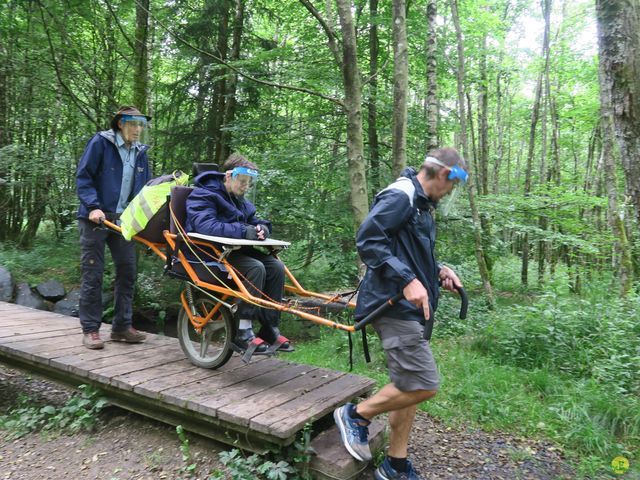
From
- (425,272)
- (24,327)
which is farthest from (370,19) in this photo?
(24,327)

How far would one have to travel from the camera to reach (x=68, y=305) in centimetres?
849

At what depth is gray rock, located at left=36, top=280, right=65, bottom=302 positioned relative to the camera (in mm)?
8594

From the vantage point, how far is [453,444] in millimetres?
3791

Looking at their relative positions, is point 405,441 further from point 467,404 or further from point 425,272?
point 467,404

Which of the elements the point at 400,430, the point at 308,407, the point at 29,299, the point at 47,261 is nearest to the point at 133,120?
the point at 308,407

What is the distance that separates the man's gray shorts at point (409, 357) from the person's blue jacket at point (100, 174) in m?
3.25

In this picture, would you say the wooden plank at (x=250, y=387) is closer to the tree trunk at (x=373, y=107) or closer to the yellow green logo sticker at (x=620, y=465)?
the yellow green logo sticker at (x=620, y=465)

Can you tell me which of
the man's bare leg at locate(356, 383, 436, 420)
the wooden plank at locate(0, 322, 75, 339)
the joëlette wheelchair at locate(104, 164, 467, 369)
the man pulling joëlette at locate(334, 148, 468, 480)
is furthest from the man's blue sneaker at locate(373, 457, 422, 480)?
the wooden plank at locate(0, 322, 75, 339)

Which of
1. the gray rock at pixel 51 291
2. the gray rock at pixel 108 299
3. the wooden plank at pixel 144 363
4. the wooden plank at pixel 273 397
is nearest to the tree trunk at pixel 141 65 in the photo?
the gray rock at pixel 108 299

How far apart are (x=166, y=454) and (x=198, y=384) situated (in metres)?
0.57

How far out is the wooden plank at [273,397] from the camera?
315 cm

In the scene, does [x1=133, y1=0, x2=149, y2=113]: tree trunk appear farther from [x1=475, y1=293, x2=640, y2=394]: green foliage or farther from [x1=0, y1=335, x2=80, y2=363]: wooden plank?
[x1=475, y1=293, x2=640, y2=394]: green foliage

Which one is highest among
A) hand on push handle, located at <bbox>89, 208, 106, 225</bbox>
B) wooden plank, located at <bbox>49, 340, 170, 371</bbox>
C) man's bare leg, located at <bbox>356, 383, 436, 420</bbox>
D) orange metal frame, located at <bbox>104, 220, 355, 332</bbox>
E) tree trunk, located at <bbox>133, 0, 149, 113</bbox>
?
tree trunk, located at <bbox>133, 0, 149, 113</bbox>

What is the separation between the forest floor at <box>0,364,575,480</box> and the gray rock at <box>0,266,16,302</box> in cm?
524
